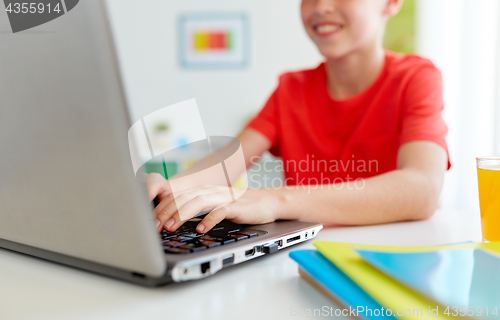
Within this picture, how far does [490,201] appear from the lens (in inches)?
25.4

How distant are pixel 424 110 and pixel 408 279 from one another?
872 mm

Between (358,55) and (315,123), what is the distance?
26 centimetres

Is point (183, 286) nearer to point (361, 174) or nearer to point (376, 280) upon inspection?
point (376, 280)

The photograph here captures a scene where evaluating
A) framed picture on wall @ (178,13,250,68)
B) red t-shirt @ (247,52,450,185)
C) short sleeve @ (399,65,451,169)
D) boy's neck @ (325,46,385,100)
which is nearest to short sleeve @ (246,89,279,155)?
red t-shirt @ (247,52,450,185)

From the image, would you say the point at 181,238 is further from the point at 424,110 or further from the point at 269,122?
the point at 269,122

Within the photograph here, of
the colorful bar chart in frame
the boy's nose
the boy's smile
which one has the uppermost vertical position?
the colorful bar chart in frame

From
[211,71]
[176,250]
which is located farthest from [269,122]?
[211,71]

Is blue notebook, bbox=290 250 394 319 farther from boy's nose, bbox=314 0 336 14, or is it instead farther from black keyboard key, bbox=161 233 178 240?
boy's nose, bbox=314 0 336 14

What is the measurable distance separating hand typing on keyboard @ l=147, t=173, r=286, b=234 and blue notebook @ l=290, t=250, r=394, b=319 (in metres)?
0.15

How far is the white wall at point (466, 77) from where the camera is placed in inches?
101

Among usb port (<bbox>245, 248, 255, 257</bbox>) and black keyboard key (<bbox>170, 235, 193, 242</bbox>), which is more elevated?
black keyboard key (<bbox>170, 235, 193, 242</bbox>)

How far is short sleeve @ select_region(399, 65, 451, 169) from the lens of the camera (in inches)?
40.9

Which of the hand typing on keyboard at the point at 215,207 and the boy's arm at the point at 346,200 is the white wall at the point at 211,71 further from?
the hand typing on keyboard at the point at 215,207

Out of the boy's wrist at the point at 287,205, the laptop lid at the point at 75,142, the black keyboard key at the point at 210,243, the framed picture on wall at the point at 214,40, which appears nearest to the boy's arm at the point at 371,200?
the boy's wrist at the point at 287,205
